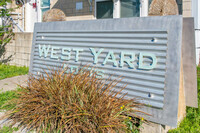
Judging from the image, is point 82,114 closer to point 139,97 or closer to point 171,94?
point 139,97

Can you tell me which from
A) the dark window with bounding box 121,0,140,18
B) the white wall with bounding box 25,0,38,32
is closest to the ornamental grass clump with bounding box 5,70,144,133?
the dark window with bounding box 121,0,140,18

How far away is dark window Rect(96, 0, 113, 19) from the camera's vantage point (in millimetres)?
8595

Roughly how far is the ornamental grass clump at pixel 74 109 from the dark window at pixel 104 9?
5.67 meters

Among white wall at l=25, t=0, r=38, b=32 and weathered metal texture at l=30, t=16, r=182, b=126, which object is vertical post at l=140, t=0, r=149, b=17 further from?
white wall at l=25, t=0, r=38, b=32

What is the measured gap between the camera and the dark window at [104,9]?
28.2 ft

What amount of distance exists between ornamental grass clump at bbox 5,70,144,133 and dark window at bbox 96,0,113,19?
223 inches

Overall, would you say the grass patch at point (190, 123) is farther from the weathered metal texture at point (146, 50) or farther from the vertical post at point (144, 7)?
the vertical post at point (144, 7)

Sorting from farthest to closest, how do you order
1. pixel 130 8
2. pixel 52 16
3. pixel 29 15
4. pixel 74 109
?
pixel 29 15 → pixel 130 8 → pixel 52 16 → pixel 74 109

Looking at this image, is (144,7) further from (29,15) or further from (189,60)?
(29,15)

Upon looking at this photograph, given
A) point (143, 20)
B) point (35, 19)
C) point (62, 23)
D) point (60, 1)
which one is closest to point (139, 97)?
point (143, 20)

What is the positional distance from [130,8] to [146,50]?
5.28 m

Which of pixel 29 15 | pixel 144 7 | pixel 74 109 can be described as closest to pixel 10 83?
pixel 74 109

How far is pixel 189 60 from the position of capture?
10.7 ft

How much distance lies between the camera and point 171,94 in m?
2.91
